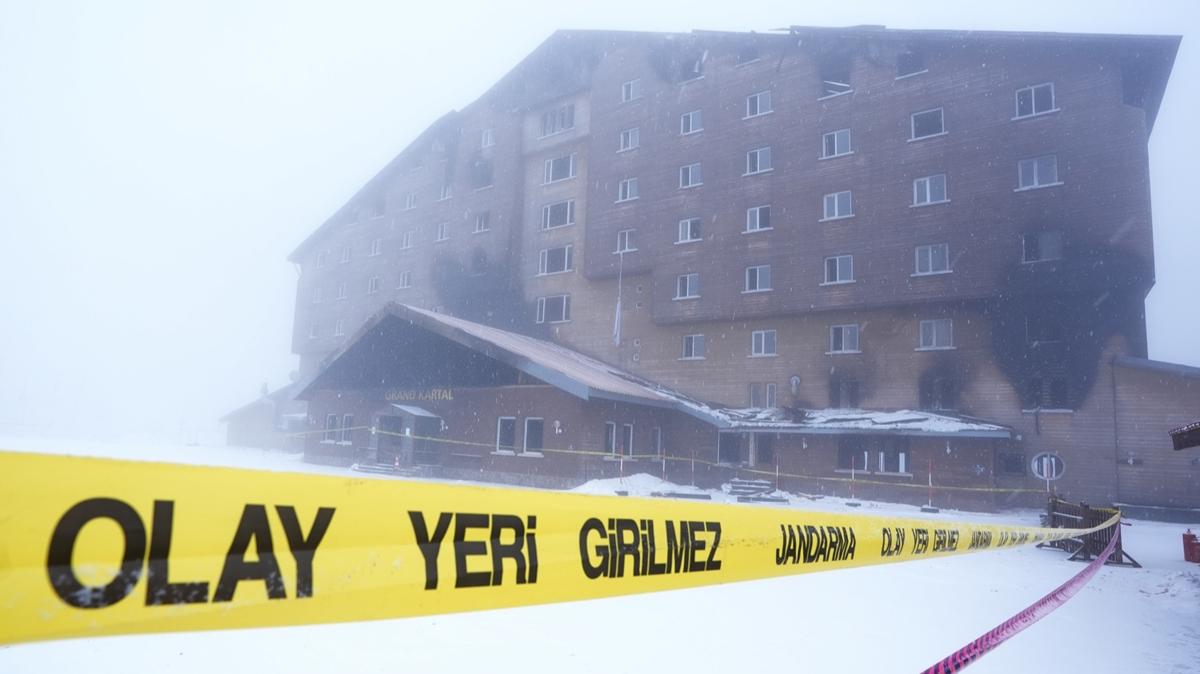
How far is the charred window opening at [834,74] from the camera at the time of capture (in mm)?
28884

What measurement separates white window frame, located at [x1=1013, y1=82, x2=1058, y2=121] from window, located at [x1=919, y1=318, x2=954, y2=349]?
26.3 feet

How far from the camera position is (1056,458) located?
76.0 feet

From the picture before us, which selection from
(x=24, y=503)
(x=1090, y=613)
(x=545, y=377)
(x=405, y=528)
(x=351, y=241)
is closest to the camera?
(x=24, y=503)

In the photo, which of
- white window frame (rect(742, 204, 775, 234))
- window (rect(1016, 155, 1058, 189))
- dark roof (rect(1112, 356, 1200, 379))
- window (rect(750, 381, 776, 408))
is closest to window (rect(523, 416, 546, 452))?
window (rect(750, 381, 776, 408))

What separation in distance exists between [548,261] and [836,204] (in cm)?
1512

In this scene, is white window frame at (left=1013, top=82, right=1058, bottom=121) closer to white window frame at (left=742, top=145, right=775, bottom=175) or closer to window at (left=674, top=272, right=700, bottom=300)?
white window frame at (left=742, top=145, right=775, bottom=175)

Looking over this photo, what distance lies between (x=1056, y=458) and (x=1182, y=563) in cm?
1266

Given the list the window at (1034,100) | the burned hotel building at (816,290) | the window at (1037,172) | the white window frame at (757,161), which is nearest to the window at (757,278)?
the burned hotel building at (816,290)

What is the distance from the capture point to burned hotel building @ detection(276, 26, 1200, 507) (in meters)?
23.2

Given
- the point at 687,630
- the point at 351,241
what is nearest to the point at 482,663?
the point at 687,630

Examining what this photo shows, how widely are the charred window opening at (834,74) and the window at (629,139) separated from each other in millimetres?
8969

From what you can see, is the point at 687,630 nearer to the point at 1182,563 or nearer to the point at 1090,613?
the point at 1090,613

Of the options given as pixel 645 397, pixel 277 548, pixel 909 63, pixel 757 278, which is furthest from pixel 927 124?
pixel 277 548

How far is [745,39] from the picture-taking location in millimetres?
30984
